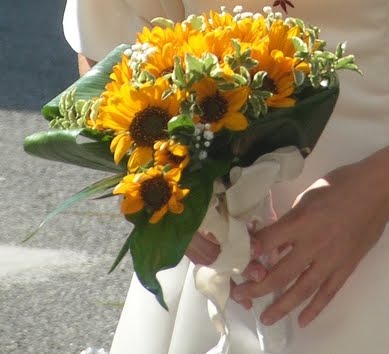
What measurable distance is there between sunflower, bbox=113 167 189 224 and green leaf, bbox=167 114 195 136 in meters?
0.05

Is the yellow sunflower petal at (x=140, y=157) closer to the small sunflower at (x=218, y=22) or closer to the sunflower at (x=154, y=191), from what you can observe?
the sunflower at (x=154, y=191)

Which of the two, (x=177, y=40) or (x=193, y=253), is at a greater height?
(x=177, y=40)

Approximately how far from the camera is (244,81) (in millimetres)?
1161

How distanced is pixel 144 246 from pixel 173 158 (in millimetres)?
118

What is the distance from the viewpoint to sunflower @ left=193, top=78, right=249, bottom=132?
46.1 inches

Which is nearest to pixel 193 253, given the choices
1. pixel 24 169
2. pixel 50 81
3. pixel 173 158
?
pixel 173 158

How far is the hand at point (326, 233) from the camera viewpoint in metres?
1.33

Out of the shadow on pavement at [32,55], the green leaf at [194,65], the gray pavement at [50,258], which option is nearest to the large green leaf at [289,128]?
the green leaf at [194,65]

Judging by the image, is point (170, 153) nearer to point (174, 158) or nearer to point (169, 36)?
point (174, 158)

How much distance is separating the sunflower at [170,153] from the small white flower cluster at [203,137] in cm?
2

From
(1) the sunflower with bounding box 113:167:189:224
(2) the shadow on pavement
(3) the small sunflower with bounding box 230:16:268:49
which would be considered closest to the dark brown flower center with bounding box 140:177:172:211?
(1) the sunflower with bounding box 113:167:189:224

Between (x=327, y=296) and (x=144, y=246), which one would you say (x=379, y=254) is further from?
(x=144, y=246)

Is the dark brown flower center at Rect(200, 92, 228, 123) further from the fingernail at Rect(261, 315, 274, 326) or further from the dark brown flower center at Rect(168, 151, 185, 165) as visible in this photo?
the fingernail at Rect(261, 315, 274, 326)

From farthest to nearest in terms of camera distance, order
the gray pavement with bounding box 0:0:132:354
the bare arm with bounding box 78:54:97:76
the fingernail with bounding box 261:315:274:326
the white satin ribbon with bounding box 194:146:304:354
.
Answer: the gray pavement with bounding box 0:0:132:354 → the bare arm with bounding box 78:54:97:76 → the fingernail with bounding box 261:315:274:326 → the white satin ribbon with bounding box 194:146:304:354
